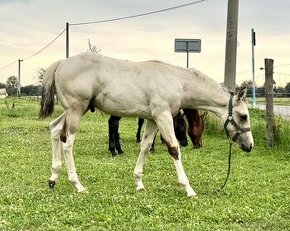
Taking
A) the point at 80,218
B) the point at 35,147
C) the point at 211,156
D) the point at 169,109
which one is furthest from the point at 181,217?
the point at 35,147

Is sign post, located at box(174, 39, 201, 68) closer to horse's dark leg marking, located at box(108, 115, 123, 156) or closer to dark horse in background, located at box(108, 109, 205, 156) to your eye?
dark horse in background, located at box(108, 109, 205, 156)

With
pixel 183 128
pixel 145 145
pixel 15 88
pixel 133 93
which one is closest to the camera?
pixel 133 93

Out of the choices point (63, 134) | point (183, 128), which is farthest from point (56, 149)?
point (183, 128)

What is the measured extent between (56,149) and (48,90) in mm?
823

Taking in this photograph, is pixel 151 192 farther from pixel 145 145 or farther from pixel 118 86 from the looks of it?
pixel 118 86

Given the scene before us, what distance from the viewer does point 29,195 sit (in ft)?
21.5

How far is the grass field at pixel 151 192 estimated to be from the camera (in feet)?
17.7

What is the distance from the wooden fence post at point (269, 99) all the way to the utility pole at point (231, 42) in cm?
244

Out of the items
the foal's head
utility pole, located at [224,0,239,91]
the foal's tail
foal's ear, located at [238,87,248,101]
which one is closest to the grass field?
the foal's head

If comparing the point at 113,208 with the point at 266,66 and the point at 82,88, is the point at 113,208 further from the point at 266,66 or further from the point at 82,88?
the point at 266,66

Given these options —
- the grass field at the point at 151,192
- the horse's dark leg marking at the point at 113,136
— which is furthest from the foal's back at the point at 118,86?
the horse's dark leg marking at the point at 113,136

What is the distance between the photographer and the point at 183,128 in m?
11.8

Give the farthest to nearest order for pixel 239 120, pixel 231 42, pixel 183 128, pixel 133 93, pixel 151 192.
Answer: pixel 231 42
pixel 183 128
pixel 239 120
pixel 133 93
pixel 151 192

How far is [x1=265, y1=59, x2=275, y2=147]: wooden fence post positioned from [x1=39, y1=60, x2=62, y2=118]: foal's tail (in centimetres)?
505
